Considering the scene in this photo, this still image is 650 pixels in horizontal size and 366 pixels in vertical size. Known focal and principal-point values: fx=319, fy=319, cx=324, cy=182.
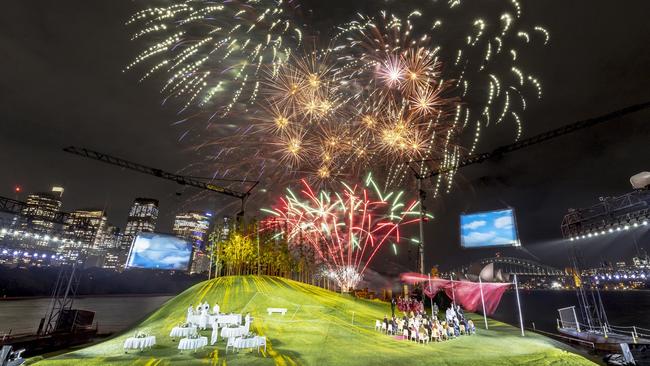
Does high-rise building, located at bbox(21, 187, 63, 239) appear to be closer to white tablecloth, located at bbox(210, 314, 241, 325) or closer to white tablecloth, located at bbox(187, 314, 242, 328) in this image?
white tablecloth, located at bbox(187, 314, 242, 328)

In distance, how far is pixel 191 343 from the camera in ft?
55.2

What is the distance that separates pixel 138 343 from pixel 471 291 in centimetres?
2625

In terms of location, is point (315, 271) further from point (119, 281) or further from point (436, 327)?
point (119, 281)

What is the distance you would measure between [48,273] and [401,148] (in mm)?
127798

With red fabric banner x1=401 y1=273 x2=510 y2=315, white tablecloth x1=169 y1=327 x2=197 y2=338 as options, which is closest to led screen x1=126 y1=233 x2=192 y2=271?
white tablecloth x1=169 y1=327 x2=197 y2=338

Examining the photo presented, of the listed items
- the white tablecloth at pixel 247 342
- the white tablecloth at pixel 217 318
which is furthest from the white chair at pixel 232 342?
the white tablecloth at pixel 217 318

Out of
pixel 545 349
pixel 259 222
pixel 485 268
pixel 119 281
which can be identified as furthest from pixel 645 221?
→ pixel 119 281

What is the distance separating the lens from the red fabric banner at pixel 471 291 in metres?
26.2

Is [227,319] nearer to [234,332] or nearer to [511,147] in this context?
[234,332]

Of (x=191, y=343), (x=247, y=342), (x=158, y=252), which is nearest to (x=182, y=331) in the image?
(x=191, y=343)

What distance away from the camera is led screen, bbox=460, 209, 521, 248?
93.5 feet

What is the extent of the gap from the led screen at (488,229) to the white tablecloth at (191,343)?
24874 millimetres

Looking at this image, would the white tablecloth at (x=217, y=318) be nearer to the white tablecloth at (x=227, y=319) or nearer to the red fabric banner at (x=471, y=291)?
the white tablecloth at (x=227, y=319)

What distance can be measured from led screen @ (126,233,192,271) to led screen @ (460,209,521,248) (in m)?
49.2
